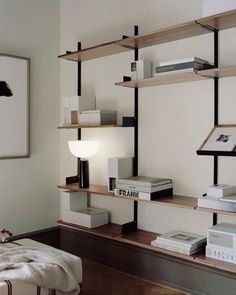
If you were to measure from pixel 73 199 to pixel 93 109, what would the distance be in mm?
883

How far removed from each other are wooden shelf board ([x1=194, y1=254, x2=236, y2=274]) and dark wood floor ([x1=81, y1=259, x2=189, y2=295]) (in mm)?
392

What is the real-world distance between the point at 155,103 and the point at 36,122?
126 cm

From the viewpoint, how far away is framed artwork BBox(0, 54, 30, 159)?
3.29 m

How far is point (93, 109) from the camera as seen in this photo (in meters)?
3.47

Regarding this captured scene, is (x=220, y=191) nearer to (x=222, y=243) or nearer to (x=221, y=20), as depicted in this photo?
(x=222, y=243)

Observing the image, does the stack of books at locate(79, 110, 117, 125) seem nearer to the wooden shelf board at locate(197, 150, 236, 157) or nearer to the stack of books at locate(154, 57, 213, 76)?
the stack of books at locate(154, 57, 213, 76)

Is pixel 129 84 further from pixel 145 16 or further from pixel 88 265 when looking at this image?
pixel 88 265

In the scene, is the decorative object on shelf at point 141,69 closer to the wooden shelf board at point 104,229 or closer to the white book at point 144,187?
the white book at point 144,187

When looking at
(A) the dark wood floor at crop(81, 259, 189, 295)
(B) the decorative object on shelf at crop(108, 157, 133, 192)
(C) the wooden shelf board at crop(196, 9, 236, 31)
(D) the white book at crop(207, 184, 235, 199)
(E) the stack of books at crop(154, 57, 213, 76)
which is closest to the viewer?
(C) the wooden shelf board at crop(196, 9, 236, 31)

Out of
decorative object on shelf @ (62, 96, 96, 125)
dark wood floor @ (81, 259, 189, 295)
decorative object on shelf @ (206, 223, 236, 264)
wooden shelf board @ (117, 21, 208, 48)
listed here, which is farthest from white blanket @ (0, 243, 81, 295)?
wooden shelf board @ (117, 21, 208, 48)

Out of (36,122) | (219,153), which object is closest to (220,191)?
(219,153)

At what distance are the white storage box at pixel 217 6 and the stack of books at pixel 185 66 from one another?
0.32 metres

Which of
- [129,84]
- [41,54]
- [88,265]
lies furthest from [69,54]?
[88,265]

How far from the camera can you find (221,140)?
2.48m
